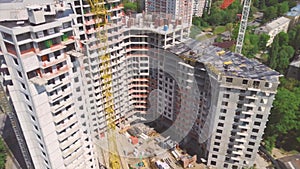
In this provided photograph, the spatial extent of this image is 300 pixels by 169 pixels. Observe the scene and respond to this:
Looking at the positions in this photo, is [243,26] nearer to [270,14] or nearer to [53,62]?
[53,62]

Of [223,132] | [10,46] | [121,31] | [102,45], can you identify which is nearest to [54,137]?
[10,46]

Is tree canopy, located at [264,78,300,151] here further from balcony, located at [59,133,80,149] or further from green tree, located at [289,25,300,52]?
balcony, located at [59,133,80,149]

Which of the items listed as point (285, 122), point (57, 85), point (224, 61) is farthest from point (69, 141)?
point (285, 122)

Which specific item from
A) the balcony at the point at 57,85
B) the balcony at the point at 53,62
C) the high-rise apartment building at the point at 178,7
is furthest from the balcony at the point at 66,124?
the high-rise apartment building at the point at 178,7

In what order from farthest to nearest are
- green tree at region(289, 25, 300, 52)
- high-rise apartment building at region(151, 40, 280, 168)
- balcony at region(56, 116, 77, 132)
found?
green tree at region(289, 25, 300, 52)
high-rise apartment building at region(151, 40, 280, 168)
balcony at region(56, 116, 77, 132)

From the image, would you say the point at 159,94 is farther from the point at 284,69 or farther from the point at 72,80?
the point at 284,69

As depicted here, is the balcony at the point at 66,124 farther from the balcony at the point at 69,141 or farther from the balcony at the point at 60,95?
the balcony at the point at 60,95

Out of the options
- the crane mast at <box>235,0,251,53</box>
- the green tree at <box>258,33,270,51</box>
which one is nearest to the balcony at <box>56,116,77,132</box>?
the crane mast at <box>235,0,251,53</box>
